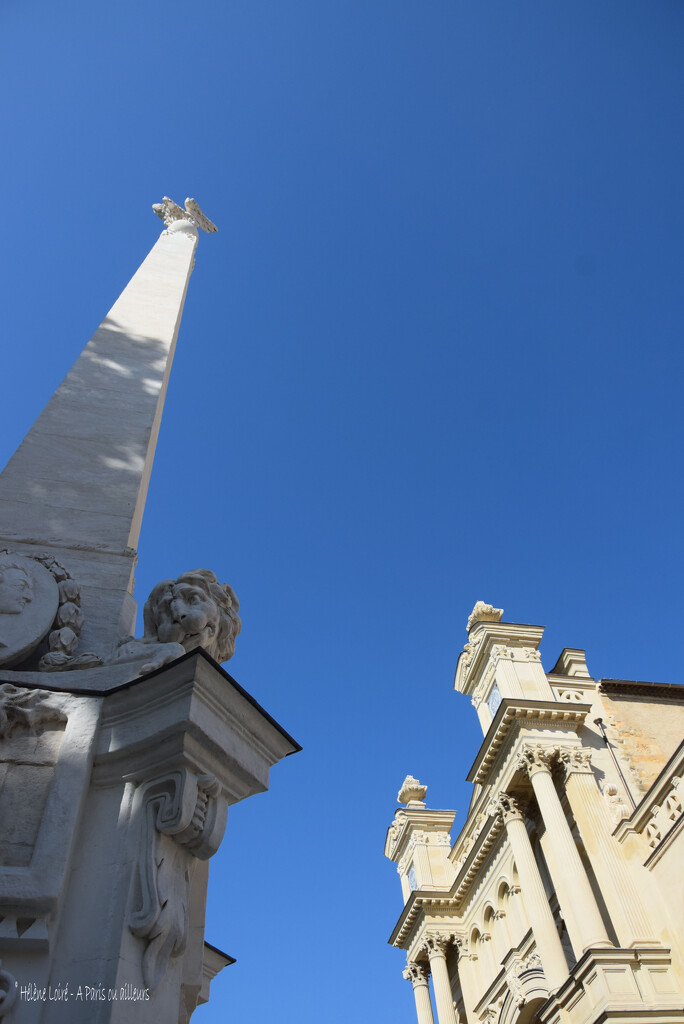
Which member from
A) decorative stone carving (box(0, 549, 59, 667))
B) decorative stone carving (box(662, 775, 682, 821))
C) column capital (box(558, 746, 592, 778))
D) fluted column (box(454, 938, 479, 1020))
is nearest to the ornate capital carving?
fluted column (box(454, 938, 479, 1020))

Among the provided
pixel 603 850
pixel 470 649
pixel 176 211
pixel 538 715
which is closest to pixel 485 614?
pixel 470 649

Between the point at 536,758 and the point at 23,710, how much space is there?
17950 mm

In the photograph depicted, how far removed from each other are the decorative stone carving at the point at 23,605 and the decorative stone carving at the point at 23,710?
33 centimetres

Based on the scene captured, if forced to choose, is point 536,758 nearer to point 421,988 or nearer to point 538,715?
point 538,715

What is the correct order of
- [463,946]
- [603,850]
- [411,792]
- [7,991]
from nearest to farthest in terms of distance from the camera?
1. [7,991]
2. [603,850]
3. [463,946]
4. [411,792]

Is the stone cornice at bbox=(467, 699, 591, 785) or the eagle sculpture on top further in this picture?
the stone cornice at bbox=(467, 699, 591, 785)

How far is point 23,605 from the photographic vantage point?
3994 millimetres

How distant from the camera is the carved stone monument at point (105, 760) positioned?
9.01 feet

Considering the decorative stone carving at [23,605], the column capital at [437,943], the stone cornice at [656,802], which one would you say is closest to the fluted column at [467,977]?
the column capital at [437,943]

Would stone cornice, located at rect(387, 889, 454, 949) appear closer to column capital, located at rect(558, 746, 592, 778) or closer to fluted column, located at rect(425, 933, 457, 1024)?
fluted column, located at rect(425, 933, 457, 1024)

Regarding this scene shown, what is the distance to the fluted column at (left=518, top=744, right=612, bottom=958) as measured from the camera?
15.6 metres

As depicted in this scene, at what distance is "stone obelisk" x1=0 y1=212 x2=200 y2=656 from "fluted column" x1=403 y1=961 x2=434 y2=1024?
27259mm

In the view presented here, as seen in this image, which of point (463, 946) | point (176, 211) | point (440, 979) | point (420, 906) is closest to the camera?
point (176, 211)

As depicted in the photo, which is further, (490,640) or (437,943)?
(437,943)
